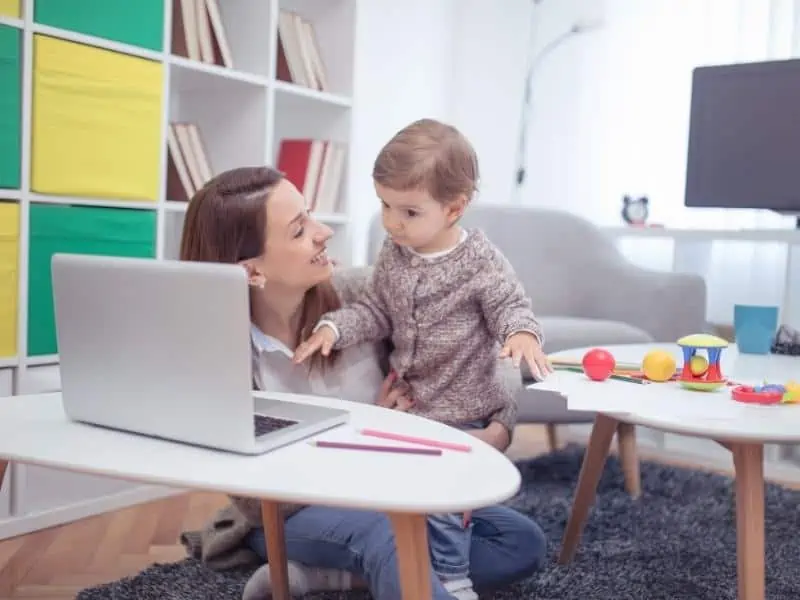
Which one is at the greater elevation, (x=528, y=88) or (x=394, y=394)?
(x=528, y=88)

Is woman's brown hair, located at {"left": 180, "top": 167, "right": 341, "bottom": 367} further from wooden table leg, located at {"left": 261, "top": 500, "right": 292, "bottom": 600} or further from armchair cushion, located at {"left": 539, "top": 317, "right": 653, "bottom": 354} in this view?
armchair cushion, located at {"left": 539, "top": 317, "right": 653, "bottom": 354}

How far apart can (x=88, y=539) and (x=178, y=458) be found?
129 centimetres

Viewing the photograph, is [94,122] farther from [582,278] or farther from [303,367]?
[582,278]

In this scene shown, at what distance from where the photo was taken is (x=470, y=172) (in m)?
1.41

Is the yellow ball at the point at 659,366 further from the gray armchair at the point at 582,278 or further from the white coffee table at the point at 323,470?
the gray armchair at the point at 582,278

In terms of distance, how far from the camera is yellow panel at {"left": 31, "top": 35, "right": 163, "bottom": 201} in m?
1.96

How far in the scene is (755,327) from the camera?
1.81 metres

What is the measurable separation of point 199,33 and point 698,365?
166 cm

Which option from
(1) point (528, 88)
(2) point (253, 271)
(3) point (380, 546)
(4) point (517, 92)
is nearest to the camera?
(3) point (380, 546)

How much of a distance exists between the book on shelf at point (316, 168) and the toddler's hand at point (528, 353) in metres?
1.58

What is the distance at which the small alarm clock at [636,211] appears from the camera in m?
3.21

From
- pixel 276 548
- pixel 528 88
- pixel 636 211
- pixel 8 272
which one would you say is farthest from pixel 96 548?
pixel 528 88

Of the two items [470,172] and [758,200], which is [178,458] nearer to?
[470,172]

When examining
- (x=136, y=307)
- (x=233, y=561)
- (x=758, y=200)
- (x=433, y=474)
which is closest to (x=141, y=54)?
(x=233, y=561)
